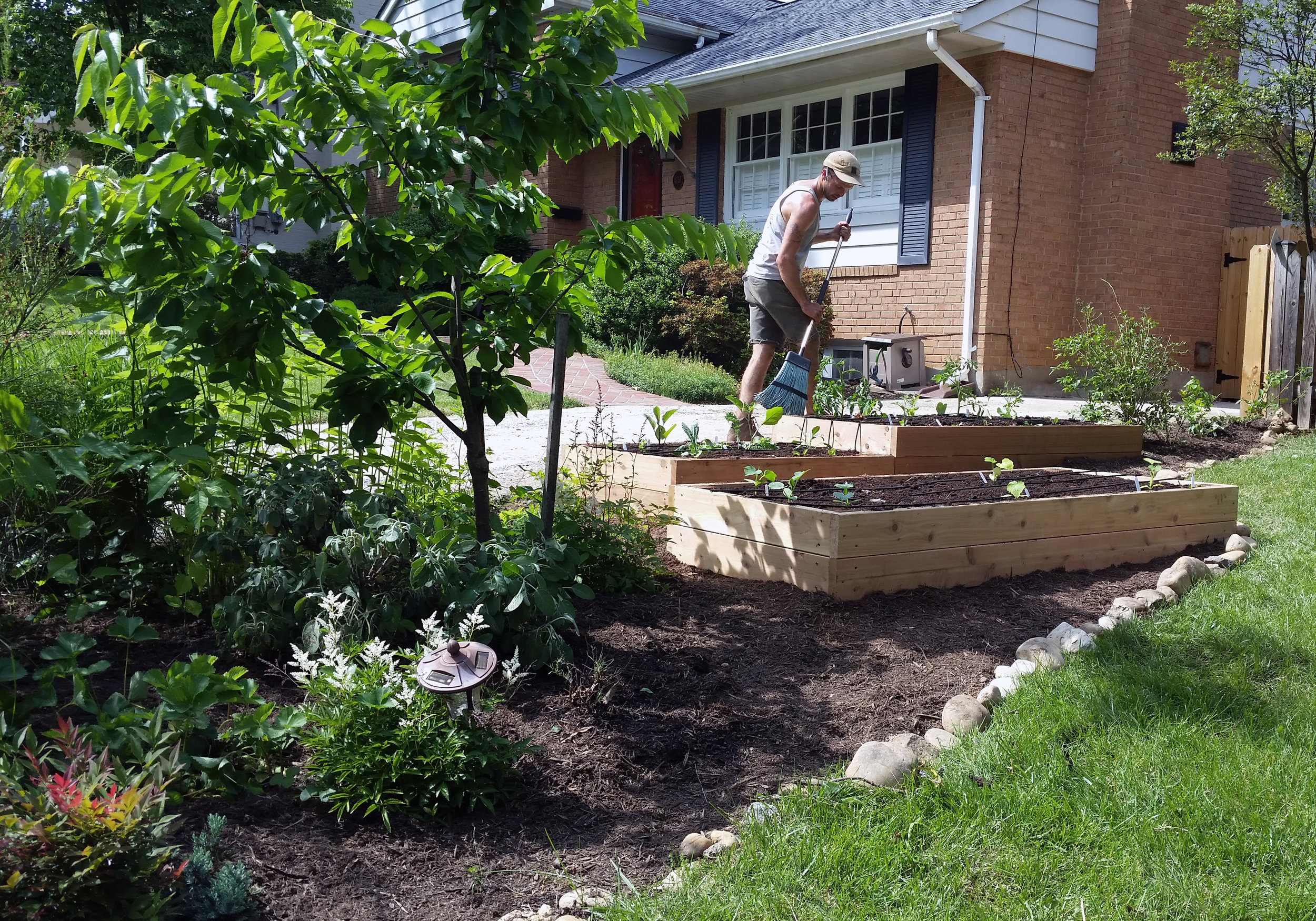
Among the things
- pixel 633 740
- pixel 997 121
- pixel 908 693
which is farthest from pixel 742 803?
pixel 997 121

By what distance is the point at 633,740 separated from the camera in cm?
295

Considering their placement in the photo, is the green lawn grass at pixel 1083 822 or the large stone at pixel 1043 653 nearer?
the green lawn grass at pixel 1083 822

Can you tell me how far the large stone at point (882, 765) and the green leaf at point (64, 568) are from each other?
2043 millimetres

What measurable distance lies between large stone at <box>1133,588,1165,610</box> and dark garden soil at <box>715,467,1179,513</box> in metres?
0.68

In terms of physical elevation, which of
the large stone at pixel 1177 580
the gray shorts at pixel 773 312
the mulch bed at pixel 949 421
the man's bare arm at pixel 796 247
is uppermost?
the man's bare arm at pixel 796 247

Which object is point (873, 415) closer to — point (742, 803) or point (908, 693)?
point (908, 693)

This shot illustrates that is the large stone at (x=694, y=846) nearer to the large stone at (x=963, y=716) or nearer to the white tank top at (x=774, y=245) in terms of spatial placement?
the large stone at (x=963, y=716)

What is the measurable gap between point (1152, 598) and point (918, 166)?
914 centimetres

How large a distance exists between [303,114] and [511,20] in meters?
0.73

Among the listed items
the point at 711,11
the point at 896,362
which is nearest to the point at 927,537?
the point at 896,362

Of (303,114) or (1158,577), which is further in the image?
(1158,577)

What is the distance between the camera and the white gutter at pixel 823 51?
11.3 m

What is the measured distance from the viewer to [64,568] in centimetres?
273

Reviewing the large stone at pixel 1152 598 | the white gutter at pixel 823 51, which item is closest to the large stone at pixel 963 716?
the large stone at pixel 1152 598
